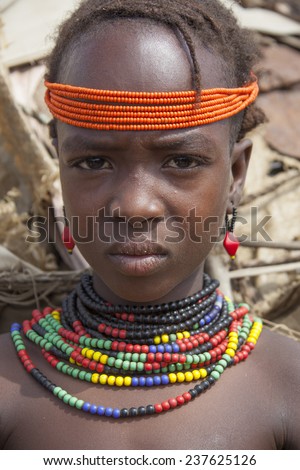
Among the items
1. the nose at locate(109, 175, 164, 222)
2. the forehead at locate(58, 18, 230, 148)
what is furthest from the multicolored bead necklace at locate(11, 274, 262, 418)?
the forehead at locate(58, 18, 230, 148)

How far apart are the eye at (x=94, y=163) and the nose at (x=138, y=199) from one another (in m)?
0.09

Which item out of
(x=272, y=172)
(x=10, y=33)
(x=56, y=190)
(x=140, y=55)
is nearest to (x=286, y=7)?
(x=272, y=172)

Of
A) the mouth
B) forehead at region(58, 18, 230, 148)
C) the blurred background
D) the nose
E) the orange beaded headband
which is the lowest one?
the blurred background

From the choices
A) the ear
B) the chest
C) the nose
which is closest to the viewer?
the nose

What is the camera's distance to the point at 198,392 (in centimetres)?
179

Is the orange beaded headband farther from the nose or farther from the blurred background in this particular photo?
the blurred background

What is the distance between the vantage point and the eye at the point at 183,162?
5.59 ft

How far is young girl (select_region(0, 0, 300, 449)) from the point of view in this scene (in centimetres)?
166

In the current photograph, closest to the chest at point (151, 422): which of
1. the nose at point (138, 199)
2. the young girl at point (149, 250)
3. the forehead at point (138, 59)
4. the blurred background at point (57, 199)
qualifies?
the young girl at point (149, 250)

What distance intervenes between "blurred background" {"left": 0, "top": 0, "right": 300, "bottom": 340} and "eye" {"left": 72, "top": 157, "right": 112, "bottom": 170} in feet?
2.52

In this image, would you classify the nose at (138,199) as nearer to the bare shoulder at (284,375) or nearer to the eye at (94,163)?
the eye at (94,163)

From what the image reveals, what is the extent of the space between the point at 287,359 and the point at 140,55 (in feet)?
3.01

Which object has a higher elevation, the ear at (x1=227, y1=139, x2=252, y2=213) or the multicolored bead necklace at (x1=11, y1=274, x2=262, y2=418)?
the ear at (x1=227, y1=139, x2=252, y2=213)
